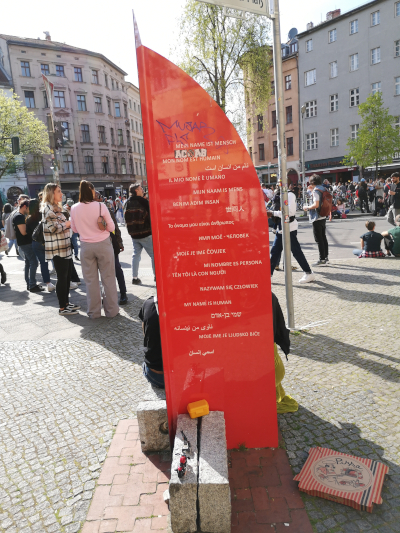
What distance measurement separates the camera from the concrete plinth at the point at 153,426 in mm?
2992

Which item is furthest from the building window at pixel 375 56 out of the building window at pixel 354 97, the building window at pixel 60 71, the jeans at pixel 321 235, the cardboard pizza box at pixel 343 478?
the cardboard pizza box at pixel 343 478

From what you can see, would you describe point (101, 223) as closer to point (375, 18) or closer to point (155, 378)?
point (155, 378)

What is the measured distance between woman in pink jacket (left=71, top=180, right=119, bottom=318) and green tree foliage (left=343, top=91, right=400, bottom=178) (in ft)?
93.6

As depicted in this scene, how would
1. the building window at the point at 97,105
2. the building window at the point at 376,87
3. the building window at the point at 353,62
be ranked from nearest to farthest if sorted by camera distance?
the building window at the point at 376,87
the building window at the point at 353,62
the building window at the point at 97,105

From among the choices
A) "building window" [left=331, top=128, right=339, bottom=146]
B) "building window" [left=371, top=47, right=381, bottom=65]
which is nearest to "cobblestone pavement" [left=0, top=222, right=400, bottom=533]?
"building window" [left=371, top=47, right=381, bottom=65]

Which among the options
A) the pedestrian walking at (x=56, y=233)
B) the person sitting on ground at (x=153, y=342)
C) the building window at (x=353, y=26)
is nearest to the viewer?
the person sitting on ground at (x=153, y=342)

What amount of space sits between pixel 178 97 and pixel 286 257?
9.60 feet

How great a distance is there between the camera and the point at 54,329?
20.4 feet

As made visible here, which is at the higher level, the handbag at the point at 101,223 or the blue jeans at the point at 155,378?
the handbag at the point at 101,223

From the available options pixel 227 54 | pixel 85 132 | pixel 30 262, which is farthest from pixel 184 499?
pixel 85 132

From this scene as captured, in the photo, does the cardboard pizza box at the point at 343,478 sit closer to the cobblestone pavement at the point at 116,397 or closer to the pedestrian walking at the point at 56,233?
the cobblestone pavement at the point at 116,397

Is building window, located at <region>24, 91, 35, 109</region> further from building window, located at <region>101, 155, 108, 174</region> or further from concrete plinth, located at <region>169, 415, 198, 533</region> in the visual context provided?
concrete plinth, located at <region>169, 415, 198, 533</region>

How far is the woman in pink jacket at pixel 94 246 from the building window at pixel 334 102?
40.4 m

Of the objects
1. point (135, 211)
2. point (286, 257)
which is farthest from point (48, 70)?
point (286, 257)
